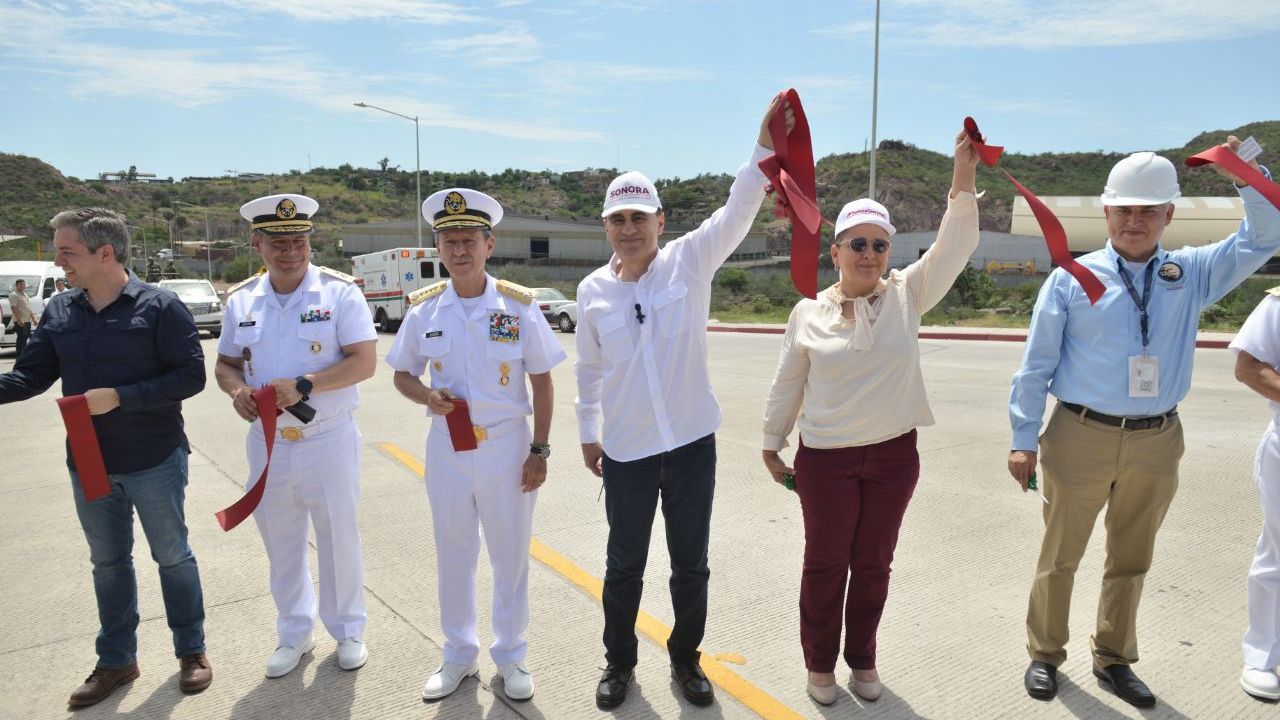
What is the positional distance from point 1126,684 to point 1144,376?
1.23m

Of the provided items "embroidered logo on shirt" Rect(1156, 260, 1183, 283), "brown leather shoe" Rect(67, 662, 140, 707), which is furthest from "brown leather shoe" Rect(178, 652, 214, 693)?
"embroidered logo on shirt" Rect(1156, 260, 1183, 283)

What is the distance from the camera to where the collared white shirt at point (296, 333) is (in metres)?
3.70

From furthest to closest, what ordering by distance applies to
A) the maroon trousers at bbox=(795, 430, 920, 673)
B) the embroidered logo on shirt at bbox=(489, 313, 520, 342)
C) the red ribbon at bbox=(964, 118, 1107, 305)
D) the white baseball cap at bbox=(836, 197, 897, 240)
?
1. the embroidered logo on shirt at bbox=(489, 313, 520, 342)
2. the maroon trousers at bbox=(795, 430, 920, 673)
3. the white baseball cap at bbox=(836, 197, 897, 240)
4. the red ribbon at bbox=(964, 118, 1107, 305)

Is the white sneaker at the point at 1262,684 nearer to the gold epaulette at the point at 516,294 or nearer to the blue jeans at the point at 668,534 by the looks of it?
the blue jeans at the point at 668,534

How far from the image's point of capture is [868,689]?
3.42 meters

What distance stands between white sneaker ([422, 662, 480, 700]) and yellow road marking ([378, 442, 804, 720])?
0.83 meters

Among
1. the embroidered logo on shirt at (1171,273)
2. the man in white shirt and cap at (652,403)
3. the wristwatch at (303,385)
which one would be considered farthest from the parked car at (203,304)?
the embroidered logo on shirt at (1171,273)

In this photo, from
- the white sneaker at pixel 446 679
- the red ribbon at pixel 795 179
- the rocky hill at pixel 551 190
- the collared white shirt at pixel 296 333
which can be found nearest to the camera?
the red ribbon at pixel 795 179

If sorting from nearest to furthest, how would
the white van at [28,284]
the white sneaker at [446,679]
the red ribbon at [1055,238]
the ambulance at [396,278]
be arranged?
the red ribbon at [1055,238]
the white sneaker at [446,679]
the white van at [28,284]
the ambulance at [396,278]

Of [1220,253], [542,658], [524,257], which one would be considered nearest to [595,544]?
[542,658]

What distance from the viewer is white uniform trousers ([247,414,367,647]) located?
12.1 ft

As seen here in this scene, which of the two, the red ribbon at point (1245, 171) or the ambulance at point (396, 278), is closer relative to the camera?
the red ribbon at point (1245, 171)

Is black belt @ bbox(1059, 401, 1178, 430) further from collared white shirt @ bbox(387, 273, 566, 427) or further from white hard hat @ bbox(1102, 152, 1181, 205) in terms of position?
collared white shirt @ bbox(387, 273, 566, 427)

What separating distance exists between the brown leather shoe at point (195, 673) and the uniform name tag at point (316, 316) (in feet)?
4.92
